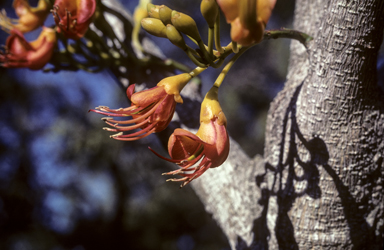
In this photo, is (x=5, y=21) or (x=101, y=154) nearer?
(x=5, y=21)

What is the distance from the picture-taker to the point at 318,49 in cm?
70

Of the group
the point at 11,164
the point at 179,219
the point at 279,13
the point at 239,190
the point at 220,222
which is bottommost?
the point at 179,219

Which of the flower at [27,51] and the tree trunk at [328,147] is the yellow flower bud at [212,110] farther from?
the flower at [27,51]

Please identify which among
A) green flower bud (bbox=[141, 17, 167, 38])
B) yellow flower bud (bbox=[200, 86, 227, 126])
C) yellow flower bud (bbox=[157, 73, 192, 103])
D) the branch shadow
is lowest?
the branch shadow

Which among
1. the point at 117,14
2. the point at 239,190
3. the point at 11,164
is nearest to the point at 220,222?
the point at 239,190

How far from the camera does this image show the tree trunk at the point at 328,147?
67cm

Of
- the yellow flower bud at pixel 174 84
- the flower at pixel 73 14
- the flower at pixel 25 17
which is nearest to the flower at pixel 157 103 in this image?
the yellow flower bud at pixel 174 84

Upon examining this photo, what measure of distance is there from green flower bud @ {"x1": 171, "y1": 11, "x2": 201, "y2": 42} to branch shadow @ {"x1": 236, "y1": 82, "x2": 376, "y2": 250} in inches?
17.7

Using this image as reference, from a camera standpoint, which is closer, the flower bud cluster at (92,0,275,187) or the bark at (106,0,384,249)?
the flower bud cluster at (92,0,275,187)

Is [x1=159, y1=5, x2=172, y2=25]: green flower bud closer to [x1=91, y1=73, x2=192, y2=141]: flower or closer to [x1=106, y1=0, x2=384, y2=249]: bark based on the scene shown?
[x1=91, y1=73, x2=192, y2=141]: flower

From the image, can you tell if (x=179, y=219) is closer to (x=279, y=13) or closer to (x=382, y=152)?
(x=279, y=13)

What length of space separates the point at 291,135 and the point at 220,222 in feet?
1.52

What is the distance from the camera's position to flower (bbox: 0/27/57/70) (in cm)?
86

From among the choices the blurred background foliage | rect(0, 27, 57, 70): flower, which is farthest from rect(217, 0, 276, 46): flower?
the blurred background foliage
